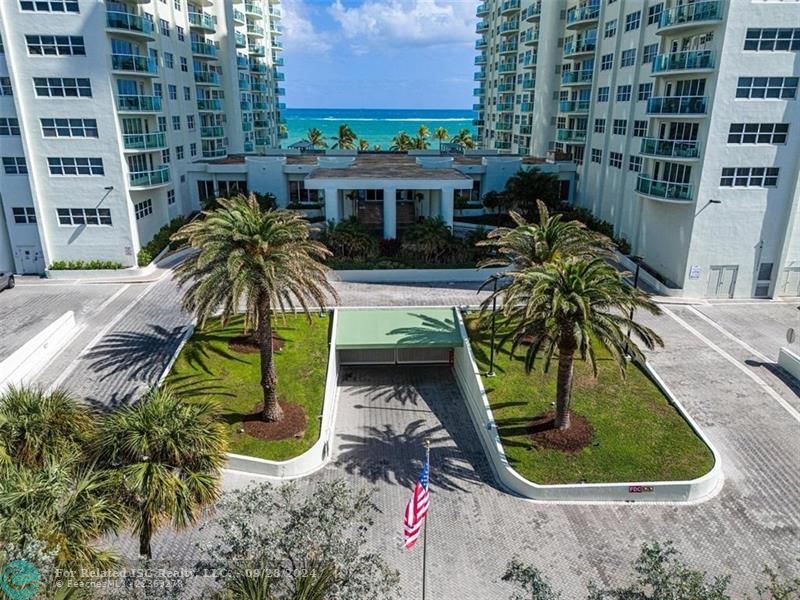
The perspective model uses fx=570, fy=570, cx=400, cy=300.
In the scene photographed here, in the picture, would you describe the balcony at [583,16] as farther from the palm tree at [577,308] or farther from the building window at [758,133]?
the palm tree at [577,308]

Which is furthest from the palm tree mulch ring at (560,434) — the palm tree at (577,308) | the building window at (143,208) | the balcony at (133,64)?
the balcony at (133,64)

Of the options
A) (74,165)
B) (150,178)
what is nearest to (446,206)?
(150,178)

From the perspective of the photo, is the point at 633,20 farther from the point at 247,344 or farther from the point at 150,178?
the point at 150,178

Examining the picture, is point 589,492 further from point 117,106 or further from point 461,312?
point 117,106

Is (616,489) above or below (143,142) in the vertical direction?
below

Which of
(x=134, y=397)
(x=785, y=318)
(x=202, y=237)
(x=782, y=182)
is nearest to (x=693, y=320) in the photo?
(x=785, y=318)

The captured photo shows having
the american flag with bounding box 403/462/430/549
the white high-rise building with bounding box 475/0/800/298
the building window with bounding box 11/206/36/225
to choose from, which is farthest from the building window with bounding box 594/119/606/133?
the building window with bounding box 11/206/36/225

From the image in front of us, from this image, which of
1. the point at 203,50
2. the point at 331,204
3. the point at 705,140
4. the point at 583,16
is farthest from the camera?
the point at 203,50

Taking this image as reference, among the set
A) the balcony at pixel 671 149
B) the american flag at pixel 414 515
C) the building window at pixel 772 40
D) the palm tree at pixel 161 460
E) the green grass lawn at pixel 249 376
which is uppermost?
the building window at pixel 772 40
